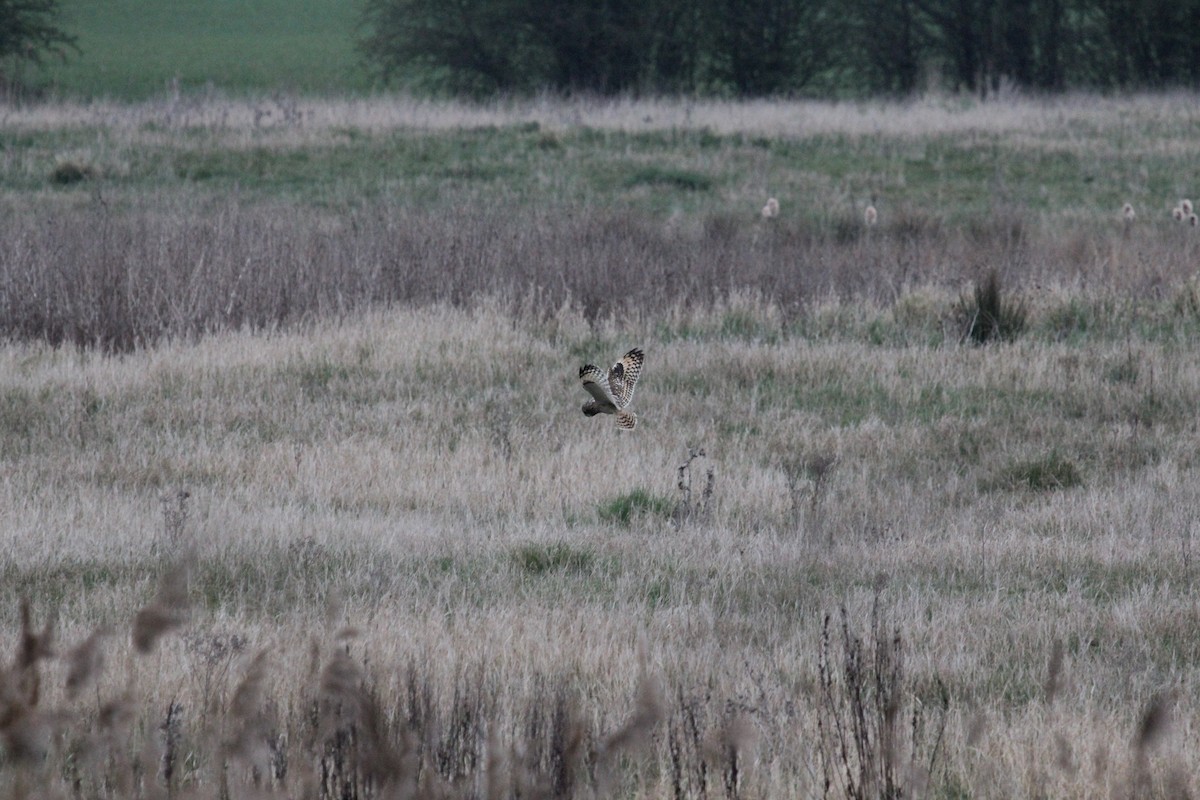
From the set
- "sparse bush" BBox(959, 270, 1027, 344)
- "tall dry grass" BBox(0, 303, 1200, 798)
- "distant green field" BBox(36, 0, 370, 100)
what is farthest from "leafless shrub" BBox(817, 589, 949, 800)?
"distant green field" BBox(36, 0, 370, 100)

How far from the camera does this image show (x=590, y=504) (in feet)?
19.6

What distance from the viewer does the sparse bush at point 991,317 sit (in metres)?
9.48

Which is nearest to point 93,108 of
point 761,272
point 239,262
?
point 239,262

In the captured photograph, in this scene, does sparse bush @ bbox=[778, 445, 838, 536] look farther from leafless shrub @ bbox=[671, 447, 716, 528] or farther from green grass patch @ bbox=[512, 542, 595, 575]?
green grass patch @ bbox=[512, 542, 595, 575]

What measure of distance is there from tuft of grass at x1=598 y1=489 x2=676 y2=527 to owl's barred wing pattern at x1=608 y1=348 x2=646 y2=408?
417 mm

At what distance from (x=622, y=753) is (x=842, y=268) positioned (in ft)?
30.1

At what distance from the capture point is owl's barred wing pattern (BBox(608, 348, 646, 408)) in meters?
5.70

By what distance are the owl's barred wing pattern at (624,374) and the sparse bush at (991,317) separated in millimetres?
4221

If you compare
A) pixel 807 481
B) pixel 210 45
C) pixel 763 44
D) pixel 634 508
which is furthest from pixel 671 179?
pixel 210 45

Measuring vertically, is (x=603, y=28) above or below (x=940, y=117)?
above

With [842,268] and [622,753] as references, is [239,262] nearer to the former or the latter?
[842,268]

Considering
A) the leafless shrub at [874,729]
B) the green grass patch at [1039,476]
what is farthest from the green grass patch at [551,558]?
the green grass patch at [1039,476]

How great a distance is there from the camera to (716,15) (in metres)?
36.6

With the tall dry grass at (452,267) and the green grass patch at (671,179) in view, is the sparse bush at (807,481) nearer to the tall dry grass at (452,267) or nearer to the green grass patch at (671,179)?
the tall dry grass at (452,267)
